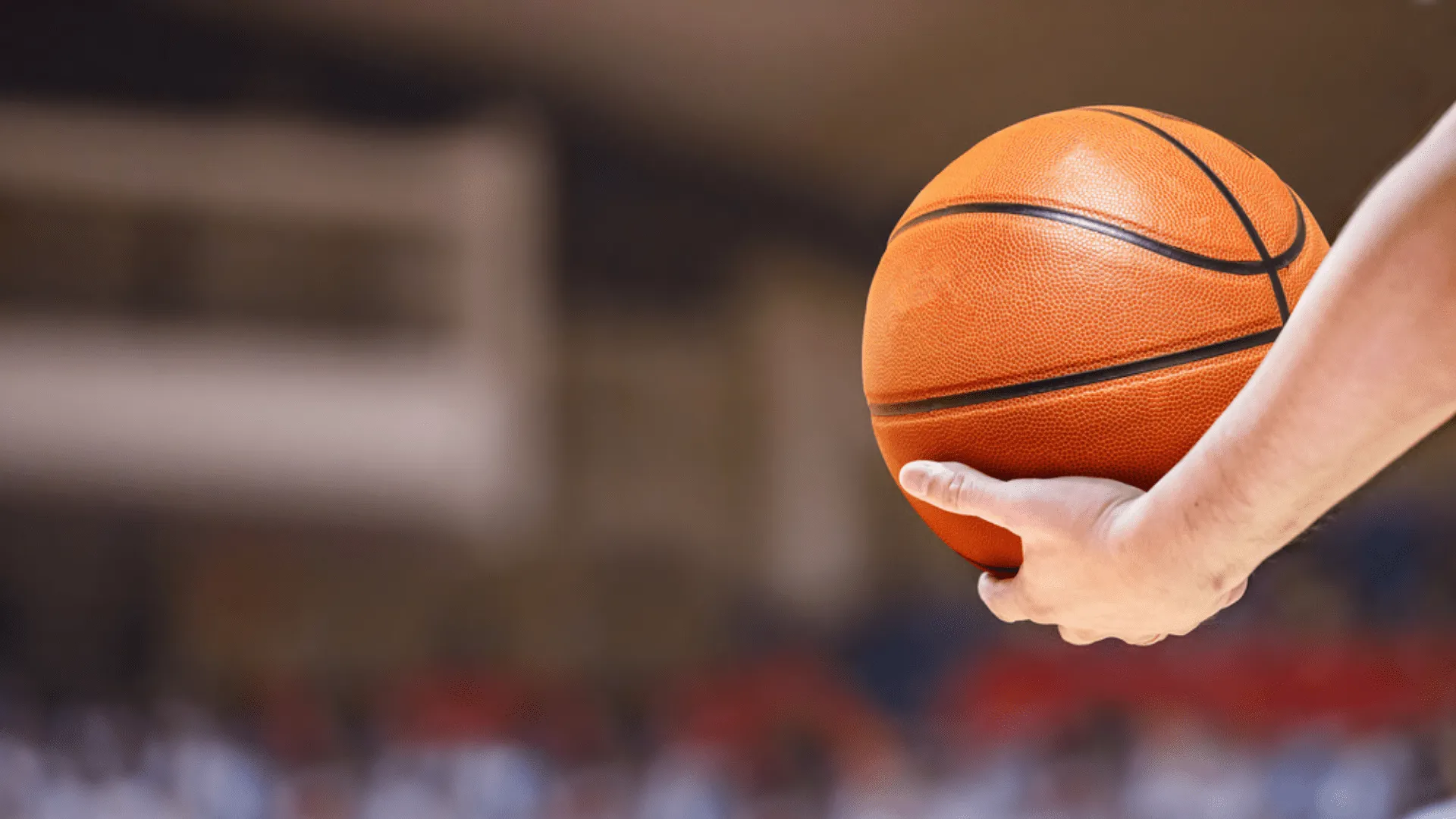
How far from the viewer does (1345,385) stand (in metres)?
0.59

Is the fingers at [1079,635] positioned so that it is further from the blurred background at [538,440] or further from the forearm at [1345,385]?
the blurred background at [538,440]

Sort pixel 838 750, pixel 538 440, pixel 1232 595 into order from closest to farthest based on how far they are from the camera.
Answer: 1. pixel 1232 595
2. pixel 838 750
3. pixel 538 440

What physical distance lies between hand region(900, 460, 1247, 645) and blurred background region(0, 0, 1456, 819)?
12.3ft

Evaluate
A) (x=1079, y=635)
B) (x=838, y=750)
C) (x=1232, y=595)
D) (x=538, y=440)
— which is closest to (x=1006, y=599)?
(x=1079, y=635)

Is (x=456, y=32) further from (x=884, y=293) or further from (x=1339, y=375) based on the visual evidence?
(x=1339, y=375)

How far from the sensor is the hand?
0.71m

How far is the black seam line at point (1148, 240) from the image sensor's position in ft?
2.88

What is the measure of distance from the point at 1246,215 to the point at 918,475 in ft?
0.97

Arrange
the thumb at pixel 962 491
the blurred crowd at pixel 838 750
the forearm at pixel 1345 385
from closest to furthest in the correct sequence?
1. the forearm at pixel 1345 385
2. the thumb at pixel 962 491
3. the blurred crowd at pixel 838 750

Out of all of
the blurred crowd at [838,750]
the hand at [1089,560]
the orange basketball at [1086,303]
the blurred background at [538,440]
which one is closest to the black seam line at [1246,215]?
the orange basketball at [1086,303]

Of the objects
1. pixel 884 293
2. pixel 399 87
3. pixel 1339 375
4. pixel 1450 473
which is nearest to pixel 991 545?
pixel 884 293

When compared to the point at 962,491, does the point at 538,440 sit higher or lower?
lower

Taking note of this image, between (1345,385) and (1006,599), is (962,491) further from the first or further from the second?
(1345,385)

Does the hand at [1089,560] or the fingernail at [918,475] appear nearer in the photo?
the hand at [1089,560]
